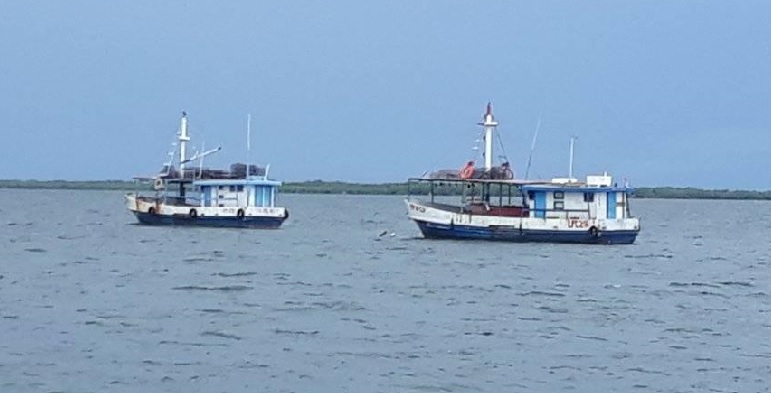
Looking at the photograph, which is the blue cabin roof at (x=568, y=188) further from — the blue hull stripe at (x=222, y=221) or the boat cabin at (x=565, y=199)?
the blue hull stripe at (x=222, y=221)

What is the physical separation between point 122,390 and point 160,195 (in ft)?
181

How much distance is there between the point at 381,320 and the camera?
109 feet

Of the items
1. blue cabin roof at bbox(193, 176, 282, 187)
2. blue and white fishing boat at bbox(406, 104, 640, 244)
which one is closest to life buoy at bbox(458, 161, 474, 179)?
blue and white fishing boat at bbox(406, 104, 640, 244)

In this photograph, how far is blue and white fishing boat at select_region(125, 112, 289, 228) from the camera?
71625 millimetres

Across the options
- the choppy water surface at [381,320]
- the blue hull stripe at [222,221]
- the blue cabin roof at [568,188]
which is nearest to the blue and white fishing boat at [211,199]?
the blue hull stripe at [222,221]

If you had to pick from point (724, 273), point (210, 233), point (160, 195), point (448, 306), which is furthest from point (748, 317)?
point (160, 195)

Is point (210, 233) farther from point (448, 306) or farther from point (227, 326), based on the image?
point (227, 326)

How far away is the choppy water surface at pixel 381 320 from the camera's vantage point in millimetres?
25375

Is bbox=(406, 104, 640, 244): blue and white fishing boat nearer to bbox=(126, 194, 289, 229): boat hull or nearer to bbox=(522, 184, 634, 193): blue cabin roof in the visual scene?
bbox=(522, 184, 634, 193): blue cabin roof

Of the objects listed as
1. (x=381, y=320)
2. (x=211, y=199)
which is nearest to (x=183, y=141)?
(x=211, y=199)

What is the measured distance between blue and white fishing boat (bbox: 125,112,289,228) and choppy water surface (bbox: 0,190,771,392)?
9715 mm

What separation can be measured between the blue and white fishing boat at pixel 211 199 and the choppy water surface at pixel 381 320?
31.9 ft

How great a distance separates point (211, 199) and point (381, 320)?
40187 millimetres

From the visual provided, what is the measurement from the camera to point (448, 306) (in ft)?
121
